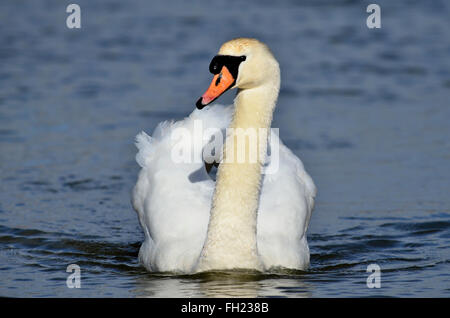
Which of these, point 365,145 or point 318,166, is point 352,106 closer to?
point 365,145

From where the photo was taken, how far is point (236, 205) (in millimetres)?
7621

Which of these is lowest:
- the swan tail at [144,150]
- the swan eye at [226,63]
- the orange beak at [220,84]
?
the swan tail at [144,150]

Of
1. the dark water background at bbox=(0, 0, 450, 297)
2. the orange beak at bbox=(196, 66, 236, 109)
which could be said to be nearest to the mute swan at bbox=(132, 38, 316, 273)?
the orange beak at bbox=(196, 66, 236, 109)

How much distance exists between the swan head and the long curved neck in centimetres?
18

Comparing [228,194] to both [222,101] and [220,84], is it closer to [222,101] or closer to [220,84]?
[220,84]

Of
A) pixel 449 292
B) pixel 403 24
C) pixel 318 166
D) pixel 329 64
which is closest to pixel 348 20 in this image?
pixel 403 24

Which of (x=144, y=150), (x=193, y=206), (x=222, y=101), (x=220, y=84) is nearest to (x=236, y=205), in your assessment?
(x=193, y=206)

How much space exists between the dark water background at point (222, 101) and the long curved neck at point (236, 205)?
0.56 ft

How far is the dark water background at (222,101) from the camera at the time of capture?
8453 mm

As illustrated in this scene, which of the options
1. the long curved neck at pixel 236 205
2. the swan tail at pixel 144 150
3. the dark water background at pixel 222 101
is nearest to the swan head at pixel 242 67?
the long curved neck at pixel 236 205

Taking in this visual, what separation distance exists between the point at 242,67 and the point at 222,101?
22.0 ft

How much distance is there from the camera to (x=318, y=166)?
1178 centimetres

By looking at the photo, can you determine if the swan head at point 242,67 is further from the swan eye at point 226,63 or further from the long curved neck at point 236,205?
the long curved neck at point 236,205
